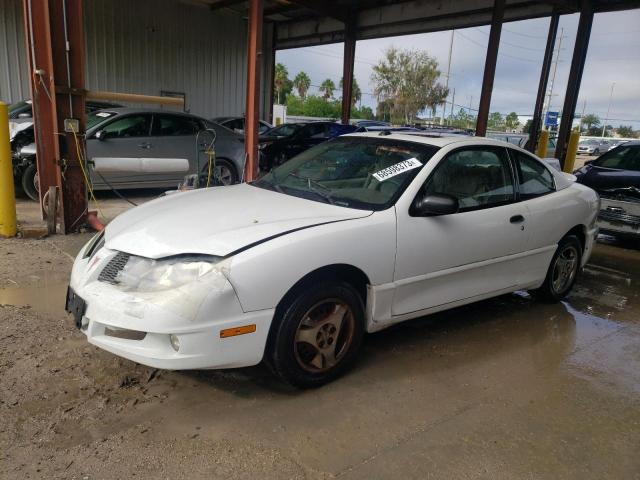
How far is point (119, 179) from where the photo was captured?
8.36 m

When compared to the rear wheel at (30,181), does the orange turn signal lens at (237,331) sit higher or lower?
higher

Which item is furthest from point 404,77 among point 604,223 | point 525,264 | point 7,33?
point 525,264

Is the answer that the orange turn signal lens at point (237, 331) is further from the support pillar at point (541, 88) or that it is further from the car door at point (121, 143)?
the support pillar at point (541, 88)

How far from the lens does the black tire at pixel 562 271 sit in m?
4.77

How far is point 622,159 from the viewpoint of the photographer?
340 inches

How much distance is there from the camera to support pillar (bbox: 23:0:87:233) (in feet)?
18.3

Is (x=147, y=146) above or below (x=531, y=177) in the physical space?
below

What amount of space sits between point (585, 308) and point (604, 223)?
10.6ft

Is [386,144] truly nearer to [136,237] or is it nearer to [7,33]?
[136,237]

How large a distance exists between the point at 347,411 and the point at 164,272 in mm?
1281

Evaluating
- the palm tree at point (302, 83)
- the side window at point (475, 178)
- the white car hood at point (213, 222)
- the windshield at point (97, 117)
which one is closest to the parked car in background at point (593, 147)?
the windshield at point (97, 117)

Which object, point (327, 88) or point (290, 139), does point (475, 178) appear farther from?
point (327, 88)

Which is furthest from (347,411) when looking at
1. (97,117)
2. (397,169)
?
(97,117)

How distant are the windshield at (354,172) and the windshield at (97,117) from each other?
196 inches
